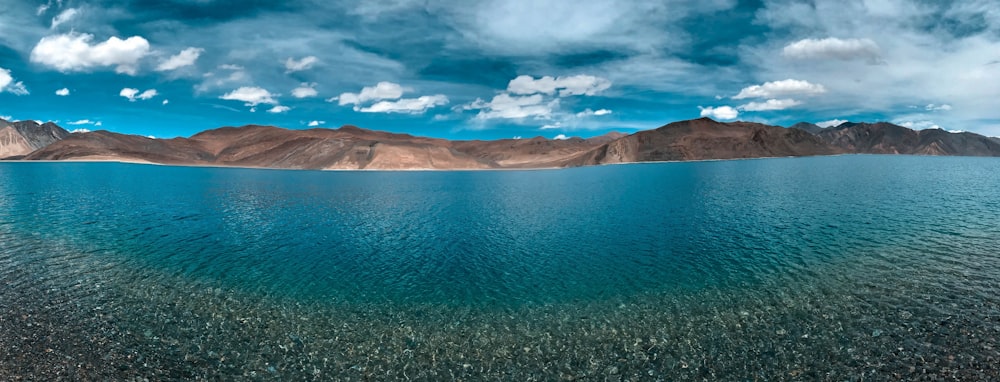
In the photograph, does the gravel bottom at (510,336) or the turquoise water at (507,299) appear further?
the turquoise water at (507,299)

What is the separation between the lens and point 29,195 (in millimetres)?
81750

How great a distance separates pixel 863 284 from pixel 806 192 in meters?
66.0

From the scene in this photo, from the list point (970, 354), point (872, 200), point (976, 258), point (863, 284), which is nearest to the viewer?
point (970, 354)

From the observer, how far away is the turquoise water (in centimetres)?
1906

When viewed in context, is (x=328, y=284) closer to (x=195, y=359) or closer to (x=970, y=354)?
→ (x=195, y=359)

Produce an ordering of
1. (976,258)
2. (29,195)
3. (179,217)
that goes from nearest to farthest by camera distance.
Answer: (976,258), (179,217), (29,195)

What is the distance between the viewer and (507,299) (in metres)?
27.2

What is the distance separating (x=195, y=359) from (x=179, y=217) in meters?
49.0

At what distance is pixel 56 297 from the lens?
26.3 metres

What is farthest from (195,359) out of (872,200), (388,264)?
(872,200)

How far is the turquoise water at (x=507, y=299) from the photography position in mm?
19062

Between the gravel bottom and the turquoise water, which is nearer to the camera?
the gravel bottom

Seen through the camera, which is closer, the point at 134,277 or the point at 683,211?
the point at 134,277

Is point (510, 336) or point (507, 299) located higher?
point (507, 299)
